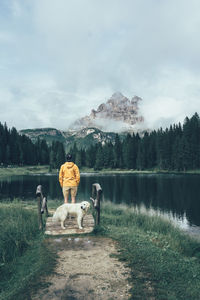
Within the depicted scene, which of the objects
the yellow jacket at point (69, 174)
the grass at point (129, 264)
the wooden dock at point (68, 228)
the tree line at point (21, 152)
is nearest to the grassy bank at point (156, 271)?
the grass at point (129, 264)

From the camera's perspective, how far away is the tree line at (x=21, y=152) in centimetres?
10789

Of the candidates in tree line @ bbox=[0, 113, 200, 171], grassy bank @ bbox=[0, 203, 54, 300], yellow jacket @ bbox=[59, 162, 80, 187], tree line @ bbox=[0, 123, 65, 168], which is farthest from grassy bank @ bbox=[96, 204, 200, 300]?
tree line @ bbox=[0, 123, 65, 168]

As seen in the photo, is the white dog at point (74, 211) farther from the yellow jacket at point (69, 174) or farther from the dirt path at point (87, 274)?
the yellow jacket at point (69, 174)

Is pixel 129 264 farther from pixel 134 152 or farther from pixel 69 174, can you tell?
pixel 134 152

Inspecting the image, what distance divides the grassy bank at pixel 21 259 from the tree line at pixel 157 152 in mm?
84208

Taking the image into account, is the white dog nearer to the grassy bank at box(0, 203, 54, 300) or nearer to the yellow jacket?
the grassy bank at box(0, 203, 54, 300)

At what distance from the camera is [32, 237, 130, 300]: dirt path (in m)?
5.57

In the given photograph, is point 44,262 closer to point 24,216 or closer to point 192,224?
point 24,216

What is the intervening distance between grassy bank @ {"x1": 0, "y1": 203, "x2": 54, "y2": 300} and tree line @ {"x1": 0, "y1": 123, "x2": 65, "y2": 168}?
101461mm

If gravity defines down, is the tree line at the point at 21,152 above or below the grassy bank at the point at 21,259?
above

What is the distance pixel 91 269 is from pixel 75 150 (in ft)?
436

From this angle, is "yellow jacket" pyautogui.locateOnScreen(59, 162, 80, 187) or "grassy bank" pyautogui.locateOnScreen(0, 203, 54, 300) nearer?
"grassy bank" pyautogui.locateOnScreen(0, 203, 54, 300)

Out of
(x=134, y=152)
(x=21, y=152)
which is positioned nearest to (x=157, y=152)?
(x=134, y=152)

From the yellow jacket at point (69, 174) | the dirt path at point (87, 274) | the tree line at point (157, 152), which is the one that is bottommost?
the dirt path at point (87, 274)
